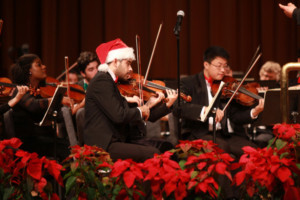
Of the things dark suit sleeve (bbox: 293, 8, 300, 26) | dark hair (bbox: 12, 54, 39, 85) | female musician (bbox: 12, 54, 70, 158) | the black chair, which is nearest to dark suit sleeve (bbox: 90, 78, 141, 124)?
female musician (bbox: 12, 54, 70, 158)

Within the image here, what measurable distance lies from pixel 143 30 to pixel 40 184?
16.6 ft

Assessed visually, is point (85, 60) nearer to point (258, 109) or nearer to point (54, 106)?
point (54, 106)

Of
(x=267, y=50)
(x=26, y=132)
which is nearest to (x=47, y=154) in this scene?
(x=26, y=132)

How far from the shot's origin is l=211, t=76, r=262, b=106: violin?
363 cm

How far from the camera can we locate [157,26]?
21.7 feet

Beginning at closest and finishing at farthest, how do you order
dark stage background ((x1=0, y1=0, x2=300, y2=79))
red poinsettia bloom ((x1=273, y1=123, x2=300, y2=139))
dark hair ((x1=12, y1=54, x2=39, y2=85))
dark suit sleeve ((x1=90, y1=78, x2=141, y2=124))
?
red poinsettia bloom ((x1=273, y1=123, x2=300, y2=139))
dark suit sleeve ((x1=90, y1=78, x2=141, y2=124))
dark hair ((x1=12, y1=54, x2=39, y2=85))
dark stage background ((x1=0, y1=0, x2=300, y2=79))

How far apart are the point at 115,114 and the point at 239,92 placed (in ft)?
3.97

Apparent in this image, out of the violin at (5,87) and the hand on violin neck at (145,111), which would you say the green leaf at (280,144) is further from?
the violin at (5,87)

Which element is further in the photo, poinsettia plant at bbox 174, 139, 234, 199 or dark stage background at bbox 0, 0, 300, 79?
dark stage background at bbox 0, 0, 300, 79

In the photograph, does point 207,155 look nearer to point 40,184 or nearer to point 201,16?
point 40,184

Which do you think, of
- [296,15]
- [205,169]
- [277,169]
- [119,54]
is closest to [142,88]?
[119,54]

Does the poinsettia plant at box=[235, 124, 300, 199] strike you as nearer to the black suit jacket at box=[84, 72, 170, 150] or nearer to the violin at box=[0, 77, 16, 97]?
the black suit jacket at box=[84, 72, 170, 150]

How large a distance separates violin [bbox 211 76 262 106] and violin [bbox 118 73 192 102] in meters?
0.31

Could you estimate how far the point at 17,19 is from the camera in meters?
6.60
